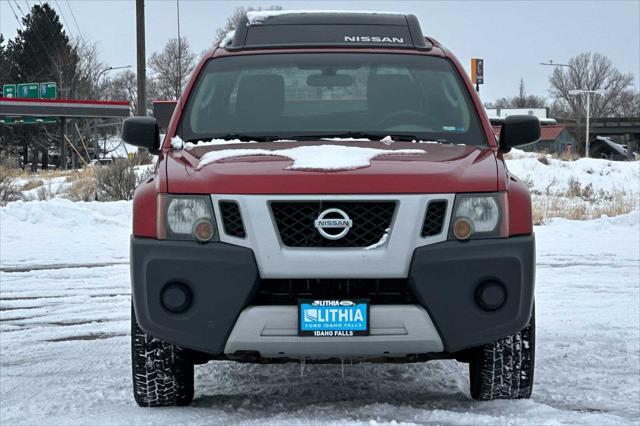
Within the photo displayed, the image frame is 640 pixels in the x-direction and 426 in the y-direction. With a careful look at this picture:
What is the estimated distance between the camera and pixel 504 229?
162 inches

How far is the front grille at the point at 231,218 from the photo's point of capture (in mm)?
3977

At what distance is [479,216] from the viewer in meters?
4.07

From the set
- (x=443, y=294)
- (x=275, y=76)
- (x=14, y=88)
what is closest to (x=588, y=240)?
(x=275, y=76)

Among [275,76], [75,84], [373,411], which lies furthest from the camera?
[75,84]

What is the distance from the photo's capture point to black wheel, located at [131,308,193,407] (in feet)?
14.1

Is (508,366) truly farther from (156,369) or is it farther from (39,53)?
(39,53)

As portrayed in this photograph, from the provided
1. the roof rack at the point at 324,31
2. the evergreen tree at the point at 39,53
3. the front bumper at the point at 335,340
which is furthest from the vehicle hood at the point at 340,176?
the evergreen tree at the point at 39,53

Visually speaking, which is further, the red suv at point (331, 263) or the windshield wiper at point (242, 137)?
the windshield wiper at point (242, 137)

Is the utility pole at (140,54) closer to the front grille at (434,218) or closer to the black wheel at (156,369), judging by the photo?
the black wheel at (156,369)

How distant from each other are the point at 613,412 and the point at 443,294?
120 cm

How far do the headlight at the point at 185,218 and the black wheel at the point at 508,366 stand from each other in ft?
4.73

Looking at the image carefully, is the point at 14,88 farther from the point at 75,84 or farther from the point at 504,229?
the point at 504,229

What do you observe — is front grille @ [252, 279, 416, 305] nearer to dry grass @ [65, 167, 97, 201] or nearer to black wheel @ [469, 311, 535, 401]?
black wheel @ [469, 311, 535, 401]

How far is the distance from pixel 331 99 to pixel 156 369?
6.13ft
